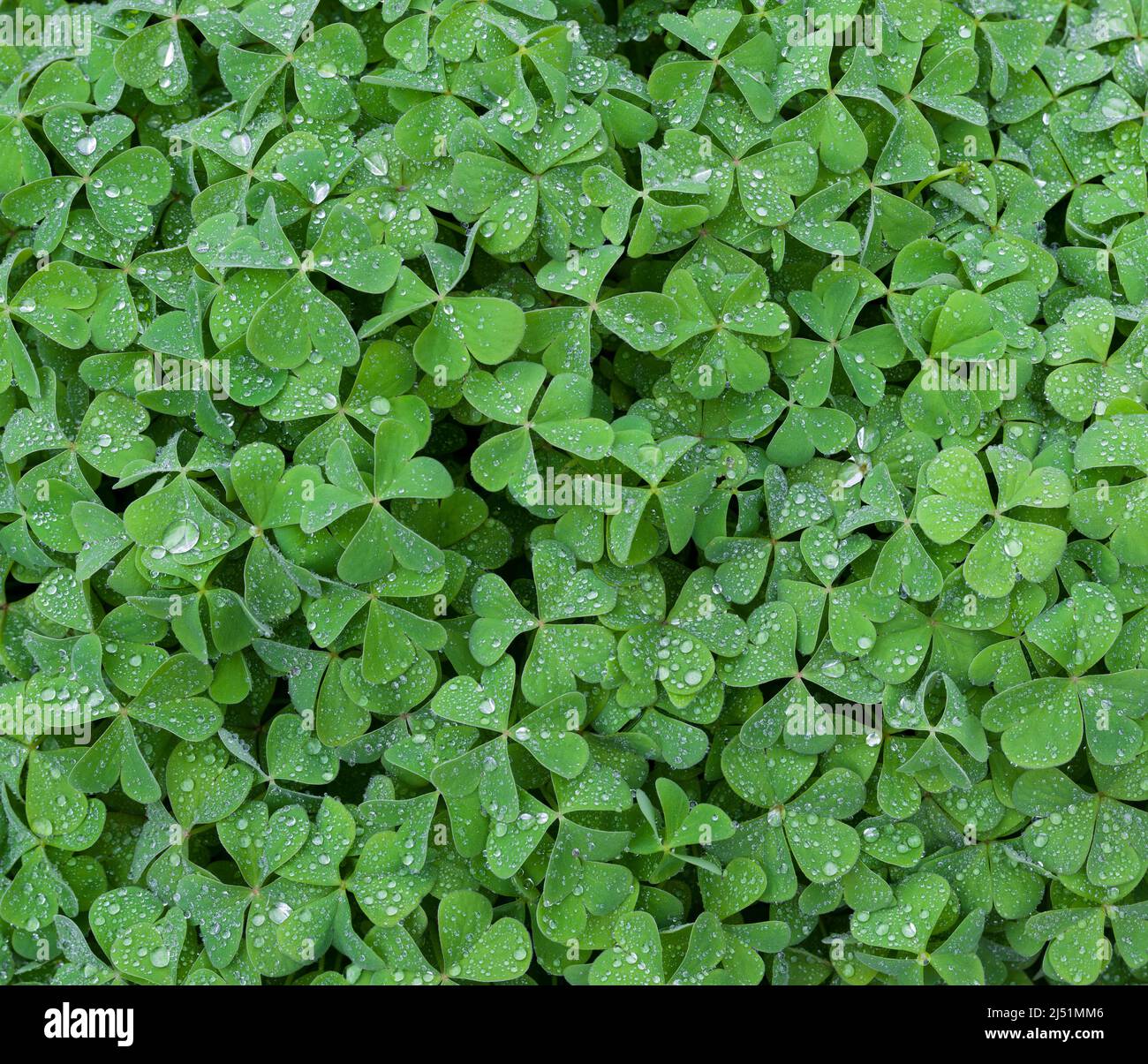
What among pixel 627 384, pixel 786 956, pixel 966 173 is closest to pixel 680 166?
pixel 627 384

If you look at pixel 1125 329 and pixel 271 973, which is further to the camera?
pixel 1125 329

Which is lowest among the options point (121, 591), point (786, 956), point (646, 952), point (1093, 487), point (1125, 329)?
point (786, 956)

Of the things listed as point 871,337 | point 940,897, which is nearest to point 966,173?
point 871,337

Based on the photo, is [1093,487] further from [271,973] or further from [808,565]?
[271,973]

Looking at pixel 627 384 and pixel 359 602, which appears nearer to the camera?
pixel 359 602

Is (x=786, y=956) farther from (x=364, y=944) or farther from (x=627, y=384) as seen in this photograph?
(x=627, y=384)

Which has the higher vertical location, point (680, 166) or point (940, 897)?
point (680, 166)
